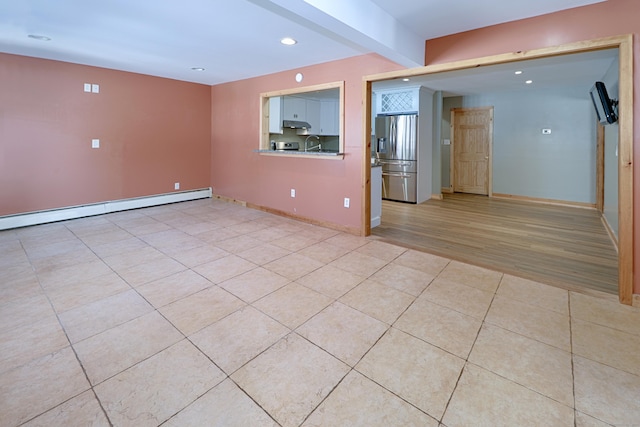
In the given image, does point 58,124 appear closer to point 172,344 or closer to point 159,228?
point 159,228

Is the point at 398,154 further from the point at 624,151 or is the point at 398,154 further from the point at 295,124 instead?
the point at 624,151

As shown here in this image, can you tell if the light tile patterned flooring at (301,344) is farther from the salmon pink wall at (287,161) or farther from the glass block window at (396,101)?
the glass block window at (396,101)

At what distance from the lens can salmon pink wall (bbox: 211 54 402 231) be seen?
13.7ft

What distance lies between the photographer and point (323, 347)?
6.37 ft

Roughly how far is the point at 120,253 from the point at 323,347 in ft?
9.03

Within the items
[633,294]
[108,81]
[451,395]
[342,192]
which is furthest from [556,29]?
[108,81]

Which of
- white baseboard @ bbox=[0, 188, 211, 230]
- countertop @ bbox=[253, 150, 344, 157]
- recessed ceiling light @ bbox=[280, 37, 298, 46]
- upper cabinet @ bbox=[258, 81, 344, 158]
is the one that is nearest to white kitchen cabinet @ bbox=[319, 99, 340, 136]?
upper cabinet @ bbox=[258, 81, 344, 158]

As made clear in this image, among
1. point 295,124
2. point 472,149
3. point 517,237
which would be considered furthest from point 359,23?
point 472,149

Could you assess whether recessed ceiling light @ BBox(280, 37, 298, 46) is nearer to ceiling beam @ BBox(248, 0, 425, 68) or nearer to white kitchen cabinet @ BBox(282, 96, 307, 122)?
ceiling beam @ BBox(248, 0, 425, 68)

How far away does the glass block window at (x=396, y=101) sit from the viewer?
6.48 m

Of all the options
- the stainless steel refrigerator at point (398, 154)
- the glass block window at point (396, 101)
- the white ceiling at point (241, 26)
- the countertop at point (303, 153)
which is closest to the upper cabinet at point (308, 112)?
the countertop at point (303, 153)

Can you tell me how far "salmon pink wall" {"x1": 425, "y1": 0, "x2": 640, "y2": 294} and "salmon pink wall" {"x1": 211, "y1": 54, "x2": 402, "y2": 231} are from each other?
0.88 m

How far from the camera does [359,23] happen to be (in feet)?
8.28

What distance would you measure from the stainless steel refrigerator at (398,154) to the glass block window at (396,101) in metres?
0.17
